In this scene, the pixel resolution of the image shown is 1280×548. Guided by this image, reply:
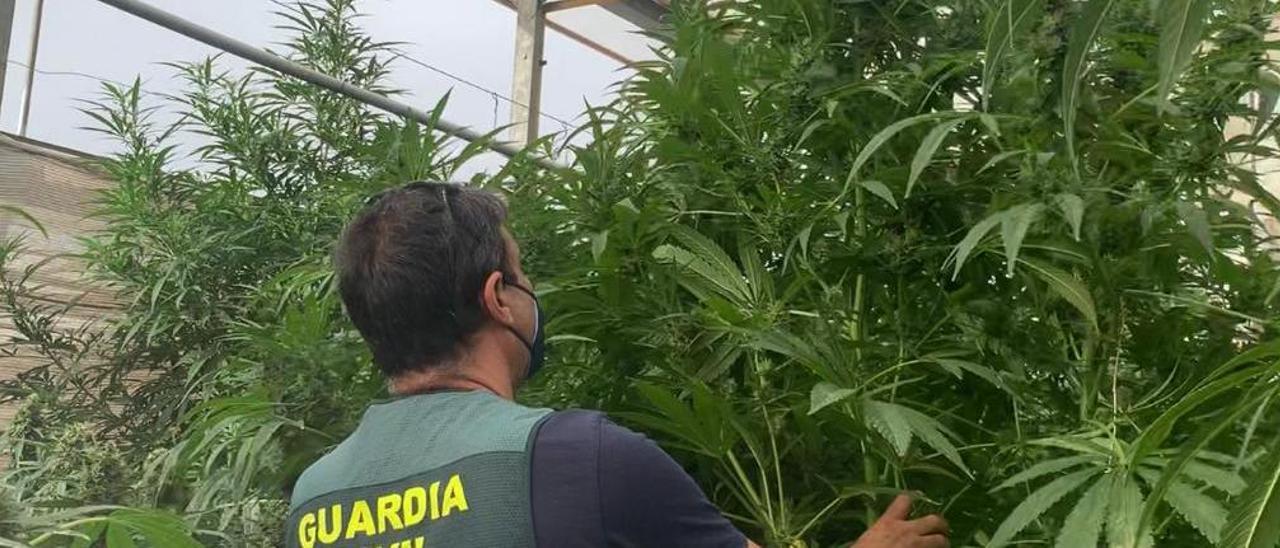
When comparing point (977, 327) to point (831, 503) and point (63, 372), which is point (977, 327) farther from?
point (63, 372)

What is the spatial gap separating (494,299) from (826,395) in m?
0.21

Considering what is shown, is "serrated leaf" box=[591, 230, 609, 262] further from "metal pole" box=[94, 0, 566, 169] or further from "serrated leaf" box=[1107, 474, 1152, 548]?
"metal pole" box=[94, 0, 566, 169]

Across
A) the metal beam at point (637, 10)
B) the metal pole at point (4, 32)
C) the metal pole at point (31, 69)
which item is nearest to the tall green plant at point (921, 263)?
the metal pole at point (4, 32)

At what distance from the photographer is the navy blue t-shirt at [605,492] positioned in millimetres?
732

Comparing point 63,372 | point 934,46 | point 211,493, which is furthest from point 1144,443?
point 63,372

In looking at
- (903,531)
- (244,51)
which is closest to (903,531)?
(903,531)

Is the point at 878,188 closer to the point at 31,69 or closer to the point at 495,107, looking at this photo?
Answer: the point at 31,69

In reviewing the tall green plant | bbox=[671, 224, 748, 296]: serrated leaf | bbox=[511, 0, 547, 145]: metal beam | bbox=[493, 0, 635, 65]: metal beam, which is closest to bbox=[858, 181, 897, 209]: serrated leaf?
the tall green plant

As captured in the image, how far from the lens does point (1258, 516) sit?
0.43 meters

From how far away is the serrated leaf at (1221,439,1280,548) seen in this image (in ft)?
1.42

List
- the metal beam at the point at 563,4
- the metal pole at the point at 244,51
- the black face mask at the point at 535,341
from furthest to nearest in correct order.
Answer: the metal beam at the point at 563,4 → the metal pole at the point at 244,51 → the black face mask at the point at 535,341

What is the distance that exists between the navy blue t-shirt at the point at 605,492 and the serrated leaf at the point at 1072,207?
0.27 metres

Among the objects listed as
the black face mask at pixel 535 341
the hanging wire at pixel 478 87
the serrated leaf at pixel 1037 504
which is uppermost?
the hanging wire at pixel 478 87

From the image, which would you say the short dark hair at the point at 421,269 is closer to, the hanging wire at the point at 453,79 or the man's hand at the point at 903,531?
the man's hand at the point at 903,531
